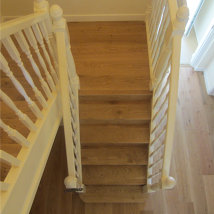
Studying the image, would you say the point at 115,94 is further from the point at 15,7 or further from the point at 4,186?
the point at 15,7

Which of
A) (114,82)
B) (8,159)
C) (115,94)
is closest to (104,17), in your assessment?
(114,82)

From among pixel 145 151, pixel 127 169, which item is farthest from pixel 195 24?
pixel 127 169

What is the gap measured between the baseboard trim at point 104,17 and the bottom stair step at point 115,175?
6.44 ft

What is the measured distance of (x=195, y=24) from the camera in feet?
10.4

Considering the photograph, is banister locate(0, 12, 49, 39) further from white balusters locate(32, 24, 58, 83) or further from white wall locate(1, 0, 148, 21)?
white wall locate(1, 0, 148, 21)

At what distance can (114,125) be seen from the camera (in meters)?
2.20

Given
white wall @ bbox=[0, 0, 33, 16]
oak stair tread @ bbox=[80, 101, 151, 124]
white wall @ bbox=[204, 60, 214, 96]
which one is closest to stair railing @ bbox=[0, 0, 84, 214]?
oak stair tread @ bbox=[80, 101, 151, 124]

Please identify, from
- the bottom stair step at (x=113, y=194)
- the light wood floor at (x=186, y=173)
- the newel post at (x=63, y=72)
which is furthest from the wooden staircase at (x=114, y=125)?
the newel post at (x=63, y=72)

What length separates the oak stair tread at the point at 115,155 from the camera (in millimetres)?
2121

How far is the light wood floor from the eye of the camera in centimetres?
234

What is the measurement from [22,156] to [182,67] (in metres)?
2.74

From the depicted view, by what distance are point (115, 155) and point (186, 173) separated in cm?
102

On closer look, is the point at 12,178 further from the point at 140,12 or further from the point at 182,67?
the point at 182,67

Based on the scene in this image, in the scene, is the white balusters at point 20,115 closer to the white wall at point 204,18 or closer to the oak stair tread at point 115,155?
the oak stair tread at point 115,155
